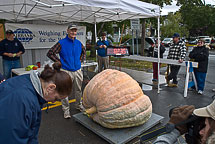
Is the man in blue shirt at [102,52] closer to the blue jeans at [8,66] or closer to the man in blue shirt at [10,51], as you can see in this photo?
the man in blue shirt at [10,51]

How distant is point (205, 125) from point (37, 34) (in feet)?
24.2

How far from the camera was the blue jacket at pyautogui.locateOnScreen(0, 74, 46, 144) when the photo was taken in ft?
3.71

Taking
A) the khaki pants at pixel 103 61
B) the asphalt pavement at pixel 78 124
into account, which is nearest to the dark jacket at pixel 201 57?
the asphalt pavement at pixel 78 124

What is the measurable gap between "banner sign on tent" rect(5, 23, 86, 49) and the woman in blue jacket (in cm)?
618

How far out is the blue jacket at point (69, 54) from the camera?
3.63m

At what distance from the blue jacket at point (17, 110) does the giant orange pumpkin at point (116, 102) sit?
1616mm

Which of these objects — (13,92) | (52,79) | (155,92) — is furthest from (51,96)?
(155,92)

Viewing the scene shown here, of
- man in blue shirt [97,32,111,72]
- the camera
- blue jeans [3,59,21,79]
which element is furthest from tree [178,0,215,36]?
the camera

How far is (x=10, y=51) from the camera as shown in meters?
5.39

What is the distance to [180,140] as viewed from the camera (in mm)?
2828

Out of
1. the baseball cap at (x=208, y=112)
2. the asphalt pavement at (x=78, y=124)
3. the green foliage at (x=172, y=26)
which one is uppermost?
the green foliage at (x=172, y=26)

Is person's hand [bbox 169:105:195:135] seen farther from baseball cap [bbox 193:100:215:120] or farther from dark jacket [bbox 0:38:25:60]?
dark jacket [bbox 0:38:25:60]

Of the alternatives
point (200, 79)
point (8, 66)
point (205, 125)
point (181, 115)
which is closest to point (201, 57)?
point (200, 79)

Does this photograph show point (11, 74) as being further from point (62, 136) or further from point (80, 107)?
point (62, 136)
